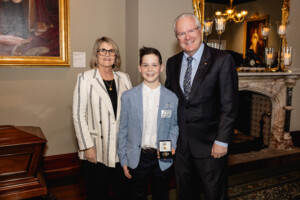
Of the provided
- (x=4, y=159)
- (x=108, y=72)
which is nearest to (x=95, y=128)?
(x=108, y=72)

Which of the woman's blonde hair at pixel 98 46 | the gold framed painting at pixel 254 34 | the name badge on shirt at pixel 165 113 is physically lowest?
the name badge on shirt at pixel 165 113

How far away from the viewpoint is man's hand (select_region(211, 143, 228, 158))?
1.81 m

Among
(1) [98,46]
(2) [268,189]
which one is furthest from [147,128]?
(2) [268,189]

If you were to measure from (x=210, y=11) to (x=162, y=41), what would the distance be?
911 mm

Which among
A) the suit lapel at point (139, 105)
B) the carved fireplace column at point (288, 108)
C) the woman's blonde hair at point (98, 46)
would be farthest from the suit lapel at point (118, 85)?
the carved fireplace column at point (288, 108)

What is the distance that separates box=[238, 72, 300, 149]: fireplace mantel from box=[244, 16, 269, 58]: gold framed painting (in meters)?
0.43

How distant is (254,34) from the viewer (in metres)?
4.04

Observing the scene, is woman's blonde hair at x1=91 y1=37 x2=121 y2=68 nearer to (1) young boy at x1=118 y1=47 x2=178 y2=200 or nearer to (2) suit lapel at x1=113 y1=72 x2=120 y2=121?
(2) suit lapel at x1=113 y1=72 x2=120 y2=121

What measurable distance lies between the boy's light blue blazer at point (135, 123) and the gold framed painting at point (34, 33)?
1.67 metres

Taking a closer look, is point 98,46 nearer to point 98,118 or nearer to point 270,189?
point 98,118

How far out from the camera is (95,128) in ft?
6.74

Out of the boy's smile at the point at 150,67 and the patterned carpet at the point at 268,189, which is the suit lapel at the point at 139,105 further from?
the patterned carpet at the point at 268,189

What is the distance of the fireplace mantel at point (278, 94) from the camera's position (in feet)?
13.2

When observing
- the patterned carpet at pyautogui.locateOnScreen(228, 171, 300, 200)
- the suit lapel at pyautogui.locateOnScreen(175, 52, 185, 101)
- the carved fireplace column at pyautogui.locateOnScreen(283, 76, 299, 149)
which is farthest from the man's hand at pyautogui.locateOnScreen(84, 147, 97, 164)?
the carved fireplace column at pyautogui.locateOnScreen(283, 76, 299, 149)
